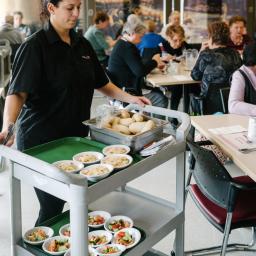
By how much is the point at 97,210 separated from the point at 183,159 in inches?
17.2

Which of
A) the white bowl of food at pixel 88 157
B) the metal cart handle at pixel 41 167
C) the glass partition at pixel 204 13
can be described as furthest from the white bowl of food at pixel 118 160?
the glass partition at pixel 204 13

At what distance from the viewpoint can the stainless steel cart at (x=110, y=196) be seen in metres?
1.24

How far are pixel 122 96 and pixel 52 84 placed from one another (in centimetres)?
39

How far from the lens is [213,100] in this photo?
3891mm

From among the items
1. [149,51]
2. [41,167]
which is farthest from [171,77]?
[41,167]

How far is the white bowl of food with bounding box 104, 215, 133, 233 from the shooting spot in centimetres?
167

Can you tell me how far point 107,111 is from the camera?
1.80 metres

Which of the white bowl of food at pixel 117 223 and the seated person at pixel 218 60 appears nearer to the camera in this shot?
the white bowl of food at pixel 117 223

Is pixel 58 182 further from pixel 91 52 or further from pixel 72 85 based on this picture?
pixel 91 52

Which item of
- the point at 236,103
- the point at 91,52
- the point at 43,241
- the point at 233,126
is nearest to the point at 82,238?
the point at 43,241

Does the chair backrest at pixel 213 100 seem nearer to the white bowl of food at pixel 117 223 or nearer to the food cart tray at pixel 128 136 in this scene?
the food cart tray at pixel 128 136

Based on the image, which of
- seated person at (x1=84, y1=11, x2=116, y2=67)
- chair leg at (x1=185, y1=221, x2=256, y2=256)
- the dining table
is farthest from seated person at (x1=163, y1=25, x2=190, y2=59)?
chair leg at (x1=185, y1=221, x2=256, y2=256)

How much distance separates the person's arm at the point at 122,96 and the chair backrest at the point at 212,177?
0.97 feet

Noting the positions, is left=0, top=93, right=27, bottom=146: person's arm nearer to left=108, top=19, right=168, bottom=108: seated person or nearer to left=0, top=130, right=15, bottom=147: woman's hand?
left=0, top=130, right=15, bottom=147: woman's hand
